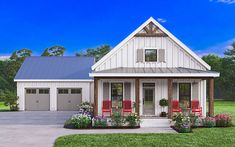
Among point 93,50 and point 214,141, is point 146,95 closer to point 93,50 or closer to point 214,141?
point 214,141

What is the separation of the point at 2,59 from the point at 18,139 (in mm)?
57581

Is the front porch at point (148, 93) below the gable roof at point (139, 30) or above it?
below

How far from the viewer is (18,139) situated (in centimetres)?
1595

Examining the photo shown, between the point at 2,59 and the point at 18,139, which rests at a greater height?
the point at 2,59

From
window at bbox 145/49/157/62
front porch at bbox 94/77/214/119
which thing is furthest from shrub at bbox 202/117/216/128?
window at bbox 145/49/157/62

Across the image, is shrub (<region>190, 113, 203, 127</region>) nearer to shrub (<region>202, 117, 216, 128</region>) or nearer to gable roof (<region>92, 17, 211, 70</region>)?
shrub (<region>202, 117, 216, 128</region>)

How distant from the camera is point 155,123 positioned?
21.4 m

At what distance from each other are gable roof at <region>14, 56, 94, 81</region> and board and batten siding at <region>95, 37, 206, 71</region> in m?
11.3

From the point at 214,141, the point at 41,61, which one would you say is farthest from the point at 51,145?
the point at 41,61

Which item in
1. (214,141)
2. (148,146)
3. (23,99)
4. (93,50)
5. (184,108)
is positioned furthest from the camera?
(93,50)

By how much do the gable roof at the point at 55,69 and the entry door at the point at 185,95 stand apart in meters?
12.8

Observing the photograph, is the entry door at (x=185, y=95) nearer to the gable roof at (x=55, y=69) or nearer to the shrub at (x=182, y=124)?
the shrub at (x=182, y=124)

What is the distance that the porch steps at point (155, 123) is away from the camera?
2114 centimetres

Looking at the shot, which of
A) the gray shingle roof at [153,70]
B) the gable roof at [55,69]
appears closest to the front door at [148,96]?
the gray shingle roof at [153,70]
